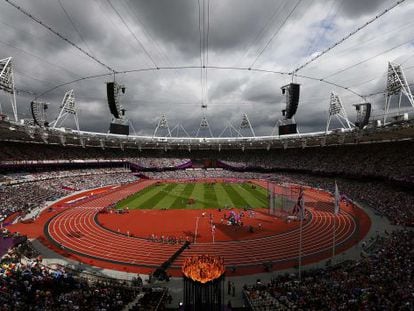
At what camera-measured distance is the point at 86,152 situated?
78.2 meters

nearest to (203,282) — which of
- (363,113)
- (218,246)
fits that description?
(218,246)

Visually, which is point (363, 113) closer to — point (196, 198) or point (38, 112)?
point (196, 198)

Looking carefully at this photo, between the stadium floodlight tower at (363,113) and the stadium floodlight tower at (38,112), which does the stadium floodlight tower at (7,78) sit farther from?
the stadium floodlight tower at (363,113)

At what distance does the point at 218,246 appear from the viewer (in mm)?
26969

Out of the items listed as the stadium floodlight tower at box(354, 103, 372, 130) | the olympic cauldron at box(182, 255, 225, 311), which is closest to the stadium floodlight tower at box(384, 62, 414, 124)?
the stadium floodlight tower at box(354, 103, 372, 130)

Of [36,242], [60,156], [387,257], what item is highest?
[60,156]

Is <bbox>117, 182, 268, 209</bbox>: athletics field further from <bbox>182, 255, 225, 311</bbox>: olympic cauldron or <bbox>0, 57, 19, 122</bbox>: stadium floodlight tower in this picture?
→ <bbox>182, 255, 225, 311</bbox>: olympic cauldron

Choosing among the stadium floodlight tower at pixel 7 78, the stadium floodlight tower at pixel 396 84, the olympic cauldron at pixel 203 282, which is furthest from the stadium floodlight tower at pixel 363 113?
the stadium floodlight tower at pixel 7 78

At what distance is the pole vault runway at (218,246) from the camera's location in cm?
2381

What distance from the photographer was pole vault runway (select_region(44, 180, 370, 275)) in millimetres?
23812

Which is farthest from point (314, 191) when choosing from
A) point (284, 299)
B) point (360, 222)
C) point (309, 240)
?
point (284, 299)

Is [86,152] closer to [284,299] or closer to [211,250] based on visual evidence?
[211,250]

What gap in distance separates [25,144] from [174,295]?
57.4 m

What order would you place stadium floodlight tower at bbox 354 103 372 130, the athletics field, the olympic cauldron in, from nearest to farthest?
the olympic cauldron
stadium floodlight tower at bbox 354 103 372 130
the athletics field
